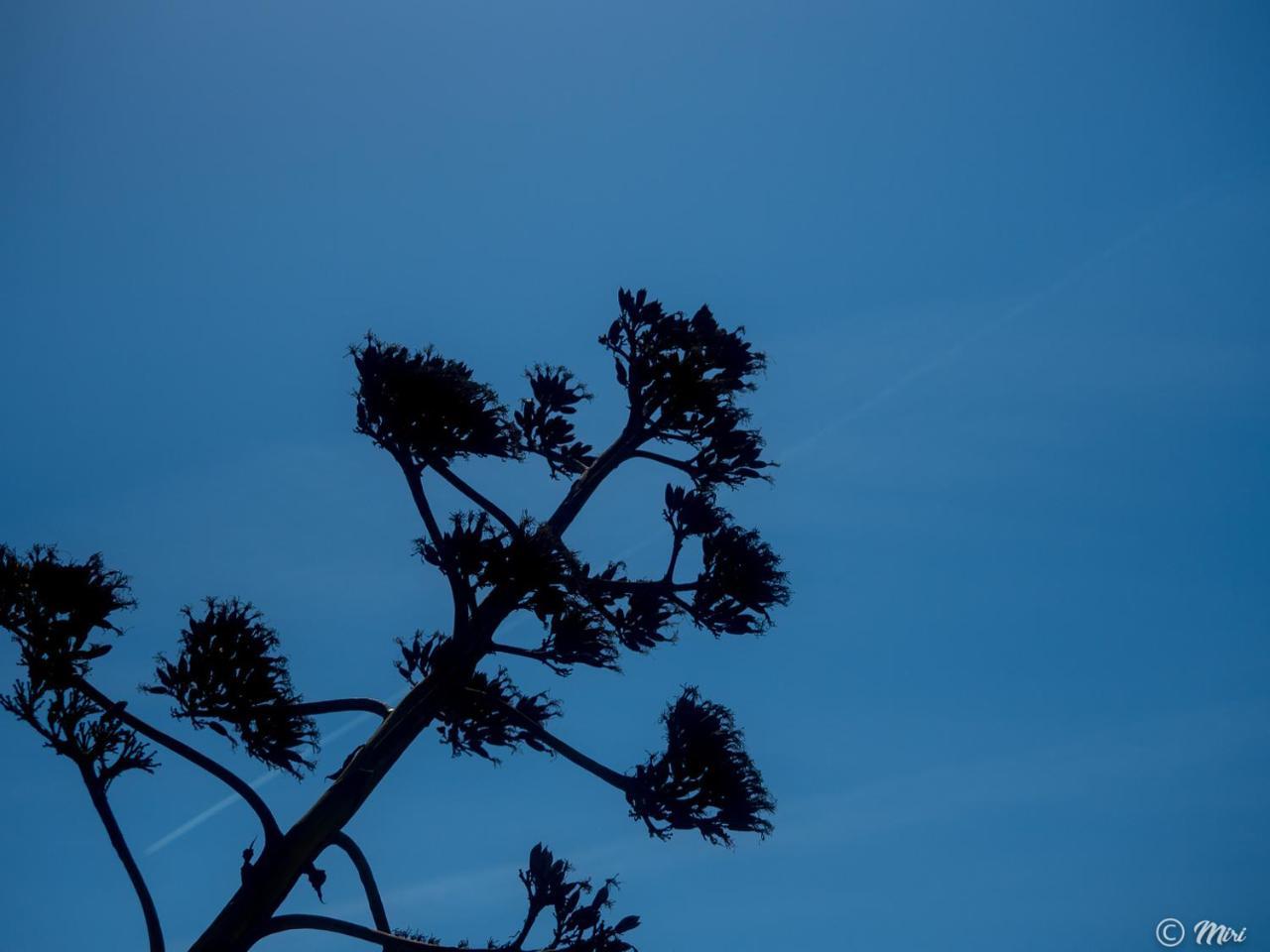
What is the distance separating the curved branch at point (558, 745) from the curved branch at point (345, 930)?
93.5 inches

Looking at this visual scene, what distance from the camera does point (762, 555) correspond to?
42.1ft

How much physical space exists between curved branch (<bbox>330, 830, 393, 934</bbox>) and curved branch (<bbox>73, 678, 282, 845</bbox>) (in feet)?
2.63

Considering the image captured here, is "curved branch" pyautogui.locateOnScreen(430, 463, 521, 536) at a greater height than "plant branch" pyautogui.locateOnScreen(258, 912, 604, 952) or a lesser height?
greater

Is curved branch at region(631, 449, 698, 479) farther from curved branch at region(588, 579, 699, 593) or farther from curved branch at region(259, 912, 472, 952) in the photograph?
curved branch at region(259, 912, 472, 952)

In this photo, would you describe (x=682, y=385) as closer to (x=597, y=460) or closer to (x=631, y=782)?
(x=597, y=460)

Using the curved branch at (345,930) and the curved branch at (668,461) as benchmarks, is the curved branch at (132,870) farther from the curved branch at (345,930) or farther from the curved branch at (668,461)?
the curved branch at (668,461)

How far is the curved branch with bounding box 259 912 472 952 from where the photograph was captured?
10.1m

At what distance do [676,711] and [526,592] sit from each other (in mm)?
2216

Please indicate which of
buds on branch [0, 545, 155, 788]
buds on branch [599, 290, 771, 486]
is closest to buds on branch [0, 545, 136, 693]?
buds on branch [0, 545, 155, 788]

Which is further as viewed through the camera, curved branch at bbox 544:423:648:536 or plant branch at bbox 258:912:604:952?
curved branch at bbox 544:423:648:536

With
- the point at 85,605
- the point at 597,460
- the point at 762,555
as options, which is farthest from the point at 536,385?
the point at 85,605

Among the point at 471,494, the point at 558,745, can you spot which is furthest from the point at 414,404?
the point at 558,745

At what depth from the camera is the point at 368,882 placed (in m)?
11.3

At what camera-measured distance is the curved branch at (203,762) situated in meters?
10.2
